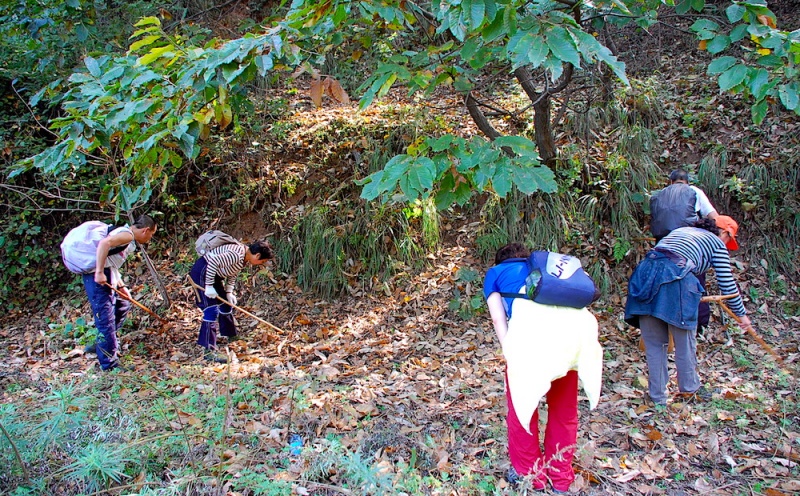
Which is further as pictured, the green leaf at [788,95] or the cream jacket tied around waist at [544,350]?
the green leaf at [788,95]

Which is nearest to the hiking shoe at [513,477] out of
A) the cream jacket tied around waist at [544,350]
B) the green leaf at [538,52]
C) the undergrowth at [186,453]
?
the undergrowth at [186,453]

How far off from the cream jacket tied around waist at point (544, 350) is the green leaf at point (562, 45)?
1.30 metres

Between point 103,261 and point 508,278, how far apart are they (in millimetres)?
4075

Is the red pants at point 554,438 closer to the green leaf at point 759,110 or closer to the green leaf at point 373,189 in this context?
the green leaf at point 373,189

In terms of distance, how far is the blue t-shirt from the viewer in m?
3.06

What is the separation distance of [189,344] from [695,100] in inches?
298

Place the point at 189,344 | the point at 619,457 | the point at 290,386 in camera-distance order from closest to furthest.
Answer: the point at 619,457
the point at 290,386
the point at 189,344

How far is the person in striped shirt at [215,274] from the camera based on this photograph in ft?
18.3

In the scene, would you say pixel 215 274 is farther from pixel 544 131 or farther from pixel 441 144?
pixel 544 131

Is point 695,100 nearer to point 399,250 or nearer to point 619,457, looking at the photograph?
point 399,250

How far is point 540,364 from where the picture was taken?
9.40 feet

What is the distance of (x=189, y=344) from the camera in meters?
6.19

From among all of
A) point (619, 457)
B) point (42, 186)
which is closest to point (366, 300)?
point (619, 457)

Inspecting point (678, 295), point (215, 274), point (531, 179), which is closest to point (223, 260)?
point (215, 274)
